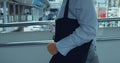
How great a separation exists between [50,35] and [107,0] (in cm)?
95

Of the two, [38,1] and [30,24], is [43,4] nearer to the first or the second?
[38,1]

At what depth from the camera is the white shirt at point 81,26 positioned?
172cm

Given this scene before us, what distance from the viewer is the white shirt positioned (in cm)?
172


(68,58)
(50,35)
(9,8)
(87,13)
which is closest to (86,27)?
(87,13)

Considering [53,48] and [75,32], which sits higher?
[75,32]

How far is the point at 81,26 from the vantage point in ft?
5.66

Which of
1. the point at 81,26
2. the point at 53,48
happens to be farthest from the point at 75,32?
the point at 53,48

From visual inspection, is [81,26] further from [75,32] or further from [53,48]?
[53,48]

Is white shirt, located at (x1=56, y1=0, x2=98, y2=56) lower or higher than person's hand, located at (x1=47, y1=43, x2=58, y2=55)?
higher

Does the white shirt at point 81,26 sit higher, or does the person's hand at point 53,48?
the white shirt at point 81,26

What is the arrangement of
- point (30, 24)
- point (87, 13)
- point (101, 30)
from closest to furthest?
point (87, 13), point (30, 24), point (101, 30)

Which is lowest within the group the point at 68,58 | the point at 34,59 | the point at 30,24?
the point at 34,59

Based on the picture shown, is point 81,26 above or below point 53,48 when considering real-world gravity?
above

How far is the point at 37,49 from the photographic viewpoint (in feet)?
10.7
